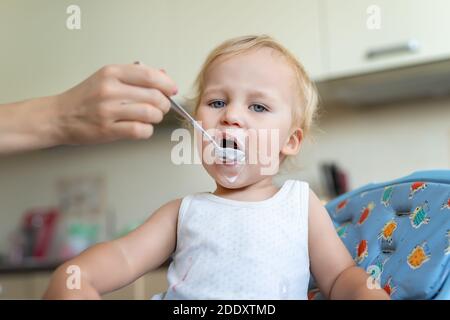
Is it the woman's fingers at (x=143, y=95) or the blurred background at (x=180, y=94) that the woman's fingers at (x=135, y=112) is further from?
the blurred background at (x=180, y=94)

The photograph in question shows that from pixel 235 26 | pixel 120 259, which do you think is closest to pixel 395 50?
pixel 235 26

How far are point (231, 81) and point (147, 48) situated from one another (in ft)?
5.04

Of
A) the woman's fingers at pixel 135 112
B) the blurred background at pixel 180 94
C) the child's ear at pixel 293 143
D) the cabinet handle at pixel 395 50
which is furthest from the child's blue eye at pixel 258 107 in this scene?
the cabinet handle at pixel 395 50

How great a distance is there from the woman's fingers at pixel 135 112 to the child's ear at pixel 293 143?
1.05 feet

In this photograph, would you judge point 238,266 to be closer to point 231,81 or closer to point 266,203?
point 266,203

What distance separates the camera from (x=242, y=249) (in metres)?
0.81

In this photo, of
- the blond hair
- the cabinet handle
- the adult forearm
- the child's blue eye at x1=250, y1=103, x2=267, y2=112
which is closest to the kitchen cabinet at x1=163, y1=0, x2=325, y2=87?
the cabinet handle

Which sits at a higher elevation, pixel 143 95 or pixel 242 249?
pixel 143 95

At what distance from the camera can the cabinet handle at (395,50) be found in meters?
1.85

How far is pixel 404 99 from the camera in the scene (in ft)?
7.18

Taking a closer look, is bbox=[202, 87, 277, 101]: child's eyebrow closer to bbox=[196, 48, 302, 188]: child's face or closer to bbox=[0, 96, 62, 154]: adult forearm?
bbox=[196, 48, 302, 188]: child's face

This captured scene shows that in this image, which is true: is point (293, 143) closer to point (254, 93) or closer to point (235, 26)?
point (254, 93)

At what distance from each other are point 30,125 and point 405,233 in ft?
1.86
